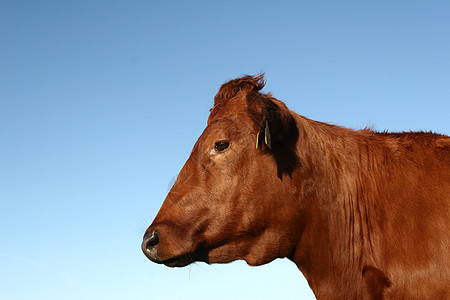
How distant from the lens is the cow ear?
5.63 metres

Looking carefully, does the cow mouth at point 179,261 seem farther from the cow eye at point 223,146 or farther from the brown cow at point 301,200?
the cow eye at point 223,146

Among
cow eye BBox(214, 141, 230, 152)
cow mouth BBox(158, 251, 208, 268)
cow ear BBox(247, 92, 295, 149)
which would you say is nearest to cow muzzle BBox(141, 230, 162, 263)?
cow mouth BBox(158, 251, 208, 268)

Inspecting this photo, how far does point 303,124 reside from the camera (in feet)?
19.9

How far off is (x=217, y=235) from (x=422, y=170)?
Answer: 101 inches

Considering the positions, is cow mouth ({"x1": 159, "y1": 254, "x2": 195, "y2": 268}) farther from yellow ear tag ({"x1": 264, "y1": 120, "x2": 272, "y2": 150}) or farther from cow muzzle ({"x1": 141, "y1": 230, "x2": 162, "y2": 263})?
yellow ear tag ({"x1": 264, "y1": 120, "x2": 272, "y2": 150})

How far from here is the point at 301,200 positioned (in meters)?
5.52

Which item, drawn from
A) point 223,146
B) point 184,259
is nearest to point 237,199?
point 223,146

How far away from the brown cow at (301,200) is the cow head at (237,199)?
0.04ft

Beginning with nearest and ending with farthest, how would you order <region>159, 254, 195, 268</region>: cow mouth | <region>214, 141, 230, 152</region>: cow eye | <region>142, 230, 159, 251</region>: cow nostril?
<region>142, 230, 159, 251</region>: cow nostril, <region>159, 254, 195, 268</region>: cow mouth, <region>214, 141, 230, 152</region>: cow eye

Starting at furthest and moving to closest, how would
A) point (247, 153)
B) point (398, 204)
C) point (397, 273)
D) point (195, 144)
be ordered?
point (195, 144), point (247, 153), point (398, 204), point (397, 273)

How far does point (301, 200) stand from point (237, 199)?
2.50ft

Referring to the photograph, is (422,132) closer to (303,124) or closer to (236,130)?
(303,124)

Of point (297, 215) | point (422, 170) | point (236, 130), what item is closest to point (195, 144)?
point (236, 130)

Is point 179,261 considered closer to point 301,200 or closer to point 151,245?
point 151,245
